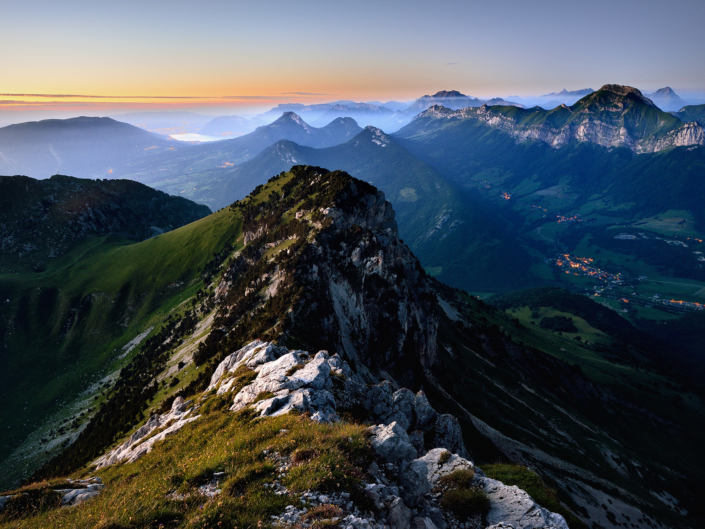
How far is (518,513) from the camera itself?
1652 cm

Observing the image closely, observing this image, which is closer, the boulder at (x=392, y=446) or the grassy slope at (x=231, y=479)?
the grassy slope at (x=231, y=479)

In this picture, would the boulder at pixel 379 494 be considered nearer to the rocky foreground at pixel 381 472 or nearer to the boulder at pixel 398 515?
the rocky foreground at pixel 381 472

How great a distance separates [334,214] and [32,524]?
94.0 meters

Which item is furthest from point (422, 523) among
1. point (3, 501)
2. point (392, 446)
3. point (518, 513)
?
point (3, 501)

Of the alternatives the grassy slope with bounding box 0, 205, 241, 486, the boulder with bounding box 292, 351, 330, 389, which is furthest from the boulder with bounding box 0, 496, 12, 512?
the grassy slope with bounding box 0, 205, 241, 486

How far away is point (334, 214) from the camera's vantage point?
Answer: 103m

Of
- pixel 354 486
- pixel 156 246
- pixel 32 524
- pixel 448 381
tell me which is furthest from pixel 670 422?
pixel 156 246

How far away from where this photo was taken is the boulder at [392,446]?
18.0 m

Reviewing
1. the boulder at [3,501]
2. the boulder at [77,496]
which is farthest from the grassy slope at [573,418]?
the boulder at [3,501]

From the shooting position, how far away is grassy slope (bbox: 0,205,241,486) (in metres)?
98.1

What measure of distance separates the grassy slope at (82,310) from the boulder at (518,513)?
107m

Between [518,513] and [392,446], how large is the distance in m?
7.09

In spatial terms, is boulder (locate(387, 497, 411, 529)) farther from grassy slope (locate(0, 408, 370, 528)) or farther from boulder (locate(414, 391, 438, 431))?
boulder (locate(414, 391, 438, 431))

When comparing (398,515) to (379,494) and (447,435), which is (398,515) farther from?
(447,435)
